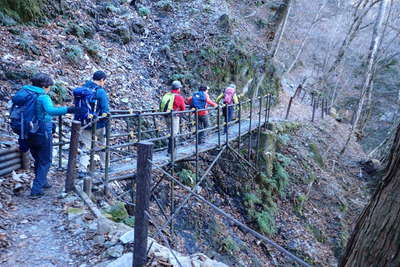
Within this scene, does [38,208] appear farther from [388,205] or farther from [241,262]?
[241,262]

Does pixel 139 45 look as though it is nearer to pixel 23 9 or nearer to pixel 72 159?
pixel 23 9

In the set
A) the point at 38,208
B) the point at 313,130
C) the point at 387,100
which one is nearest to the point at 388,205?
the point at 38,208

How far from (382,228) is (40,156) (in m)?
5.15

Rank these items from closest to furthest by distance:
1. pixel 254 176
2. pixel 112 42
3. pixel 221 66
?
pixel 254 176
pixel 112 42
pixel 221 66

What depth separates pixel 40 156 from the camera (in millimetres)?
5430

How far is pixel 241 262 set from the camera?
8711mm

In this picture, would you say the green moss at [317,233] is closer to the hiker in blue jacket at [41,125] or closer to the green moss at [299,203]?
the green moss at [299,203]

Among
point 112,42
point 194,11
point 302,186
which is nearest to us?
point 302,186

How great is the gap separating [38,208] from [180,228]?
426 cm

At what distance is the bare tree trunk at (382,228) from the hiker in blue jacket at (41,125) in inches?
182

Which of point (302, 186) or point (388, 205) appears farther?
point (302, 186)

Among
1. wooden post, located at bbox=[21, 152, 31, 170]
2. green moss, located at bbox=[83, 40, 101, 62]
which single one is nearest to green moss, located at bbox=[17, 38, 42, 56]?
green moss, located at bbox=[83, 40, 101, 62]

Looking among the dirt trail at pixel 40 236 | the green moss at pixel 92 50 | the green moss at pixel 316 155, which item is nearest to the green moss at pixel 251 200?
the green moss at pixel 316 155

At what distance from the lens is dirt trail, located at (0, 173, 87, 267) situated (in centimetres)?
397
